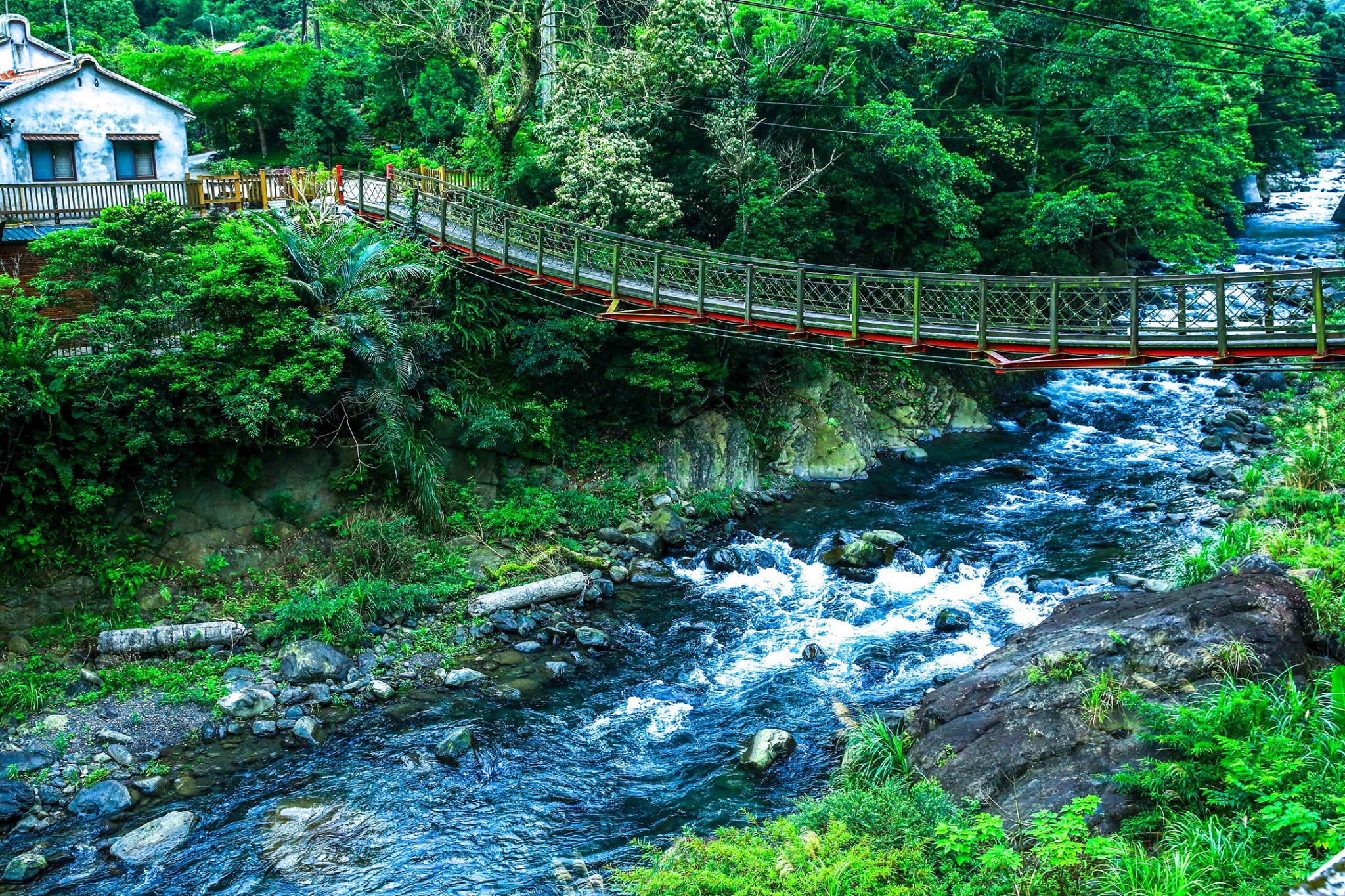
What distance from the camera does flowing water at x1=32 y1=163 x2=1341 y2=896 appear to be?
1004 cm

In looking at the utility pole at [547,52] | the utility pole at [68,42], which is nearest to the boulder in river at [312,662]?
the utility pole at [547,52]

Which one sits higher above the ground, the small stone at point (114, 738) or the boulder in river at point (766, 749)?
the small stone at point (114, 738)

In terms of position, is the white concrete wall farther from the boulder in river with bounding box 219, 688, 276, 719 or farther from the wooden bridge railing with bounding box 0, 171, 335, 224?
the boulder in river with bounding box 219, 688, 276, 719

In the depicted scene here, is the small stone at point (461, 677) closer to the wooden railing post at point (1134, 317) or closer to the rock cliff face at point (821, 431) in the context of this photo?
the rock cliff face at point (821, 431)

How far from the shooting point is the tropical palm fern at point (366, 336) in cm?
1598

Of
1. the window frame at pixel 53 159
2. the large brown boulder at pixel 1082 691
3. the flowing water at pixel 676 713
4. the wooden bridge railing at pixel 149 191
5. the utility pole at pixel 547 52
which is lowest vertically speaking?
the flowing water at pixel 676 713

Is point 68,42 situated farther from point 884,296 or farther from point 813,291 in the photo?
point 884,296

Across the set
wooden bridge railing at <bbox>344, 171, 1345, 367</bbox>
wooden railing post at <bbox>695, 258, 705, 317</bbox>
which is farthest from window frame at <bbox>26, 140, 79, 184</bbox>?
wooden railing post at <bbox>695, 258, 705, 317</bbox>

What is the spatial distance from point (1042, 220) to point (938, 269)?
2621mm

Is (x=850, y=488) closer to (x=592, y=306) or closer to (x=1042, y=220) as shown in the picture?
(x=592, y=306)

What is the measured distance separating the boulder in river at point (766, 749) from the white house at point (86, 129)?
18428 millimetres

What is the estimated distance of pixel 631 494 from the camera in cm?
1906

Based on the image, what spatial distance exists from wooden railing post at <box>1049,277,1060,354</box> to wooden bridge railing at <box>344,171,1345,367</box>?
0.02 m

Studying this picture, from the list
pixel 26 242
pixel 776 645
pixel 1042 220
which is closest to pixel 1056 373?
pixel 1042 220
